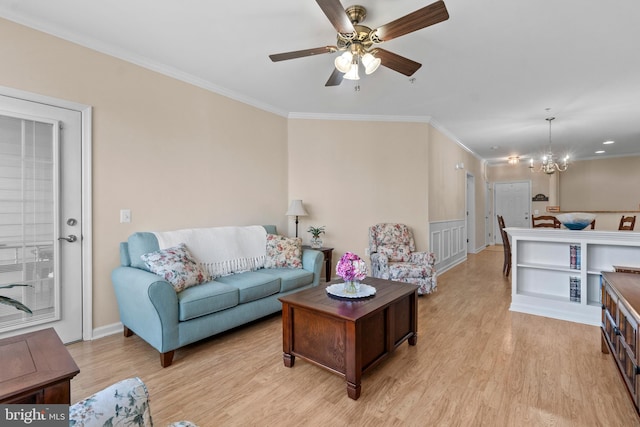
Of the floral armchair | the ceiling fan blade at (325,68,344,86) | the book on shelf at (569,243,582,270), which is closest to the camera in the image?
the floral armchair

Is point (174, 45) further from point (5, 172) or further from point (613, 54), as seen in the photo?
point (613, 54)

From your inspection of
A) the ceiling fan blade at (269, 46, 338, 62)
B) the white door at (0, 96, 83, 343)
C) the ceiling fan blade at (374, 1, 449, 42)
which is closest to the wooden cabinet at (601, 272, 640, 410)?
the ceiling fan blade at (374, 1, 449, 42)

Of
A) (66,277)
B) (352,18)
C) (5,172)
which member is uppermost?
(352,18)

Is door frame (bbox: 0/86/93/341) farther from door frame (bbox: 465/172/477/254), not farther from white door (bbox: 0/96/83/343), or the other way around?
door frame (bbox: 465/172/477/254)

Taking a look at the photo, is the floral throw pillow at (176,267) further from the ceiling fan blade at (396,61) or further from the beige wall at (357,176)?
the ceiling fan blade at (396,61)

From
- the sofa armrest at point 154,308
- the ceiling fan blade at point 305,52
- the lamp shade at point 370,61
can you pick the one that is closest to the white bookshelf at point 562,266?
the lamp shade at point 370,61

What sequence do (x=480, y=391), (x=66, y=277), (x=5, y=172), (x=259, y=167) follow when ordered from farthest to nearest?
(x=259, y=167), (x=66, y=277), (x=5, y=172), (x=480, y=391)

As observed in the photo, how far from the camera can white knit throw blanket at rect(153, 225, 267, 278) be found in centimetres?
296

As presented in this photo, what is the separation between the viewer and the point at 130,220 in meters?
2.88

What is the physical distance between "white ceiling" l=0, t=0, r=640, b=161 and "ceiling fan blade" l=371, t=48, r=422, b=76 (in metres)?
0.31

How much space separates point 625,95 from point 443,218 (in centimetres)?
276

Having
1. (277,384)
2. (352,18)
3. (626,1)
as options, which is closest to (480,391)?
(277,384)

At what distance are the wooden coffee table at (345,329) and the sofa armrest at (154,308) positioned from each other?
2.71ft

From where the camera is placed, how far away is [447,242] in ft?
18.0
